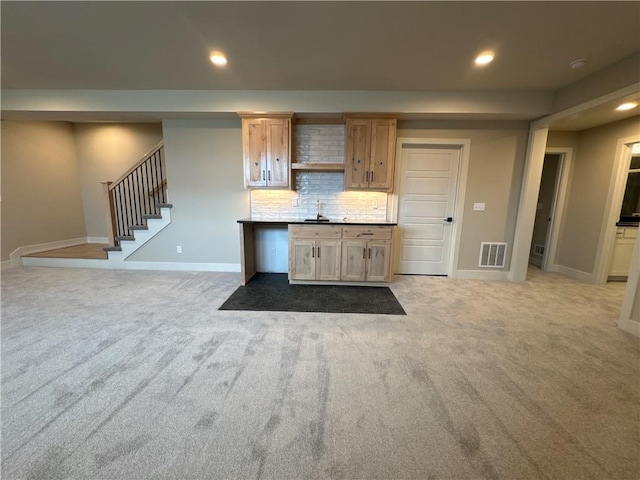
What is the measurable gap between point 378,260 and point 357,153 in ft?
5.50

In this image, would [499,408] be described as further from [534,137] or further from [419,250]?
[534,137]

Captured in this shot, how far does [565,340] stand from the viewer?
2322 mm

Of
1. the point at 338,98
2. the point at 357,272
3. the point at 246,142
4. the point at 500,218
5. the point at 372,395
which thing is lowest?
the point at 372,395

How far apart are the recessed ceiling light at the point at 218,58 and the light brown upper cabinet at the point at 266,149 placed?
82 cm

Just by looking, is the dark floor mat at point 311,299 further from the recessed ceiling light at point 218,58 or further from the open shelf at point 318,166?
the recessed ceiling light at point 218,58

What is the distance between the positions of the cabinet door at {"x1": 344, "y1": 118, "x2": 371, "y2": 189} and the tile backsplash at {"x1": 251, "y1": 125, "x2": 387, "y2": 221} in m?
0.35

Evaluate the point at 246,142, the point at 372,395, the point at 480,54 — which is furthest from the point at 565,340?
the point at 246,142

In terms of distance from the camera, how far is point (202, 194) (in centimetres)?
422

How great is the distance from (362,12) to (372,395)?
2.97m

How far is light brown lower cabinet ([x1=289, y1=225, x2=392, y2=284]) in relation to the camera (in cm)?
362

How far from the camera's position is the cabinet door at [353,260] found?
364 centimetres

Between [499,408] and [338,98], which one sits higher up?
[338,98]

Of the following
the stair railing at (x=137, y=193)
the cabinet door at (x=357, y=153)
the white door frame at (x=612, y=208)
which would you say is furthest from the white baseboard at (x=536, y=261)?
the stair railing at (x=137, y=193)

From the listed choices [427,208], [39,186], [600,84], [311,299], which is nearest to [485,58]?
[600,84]
